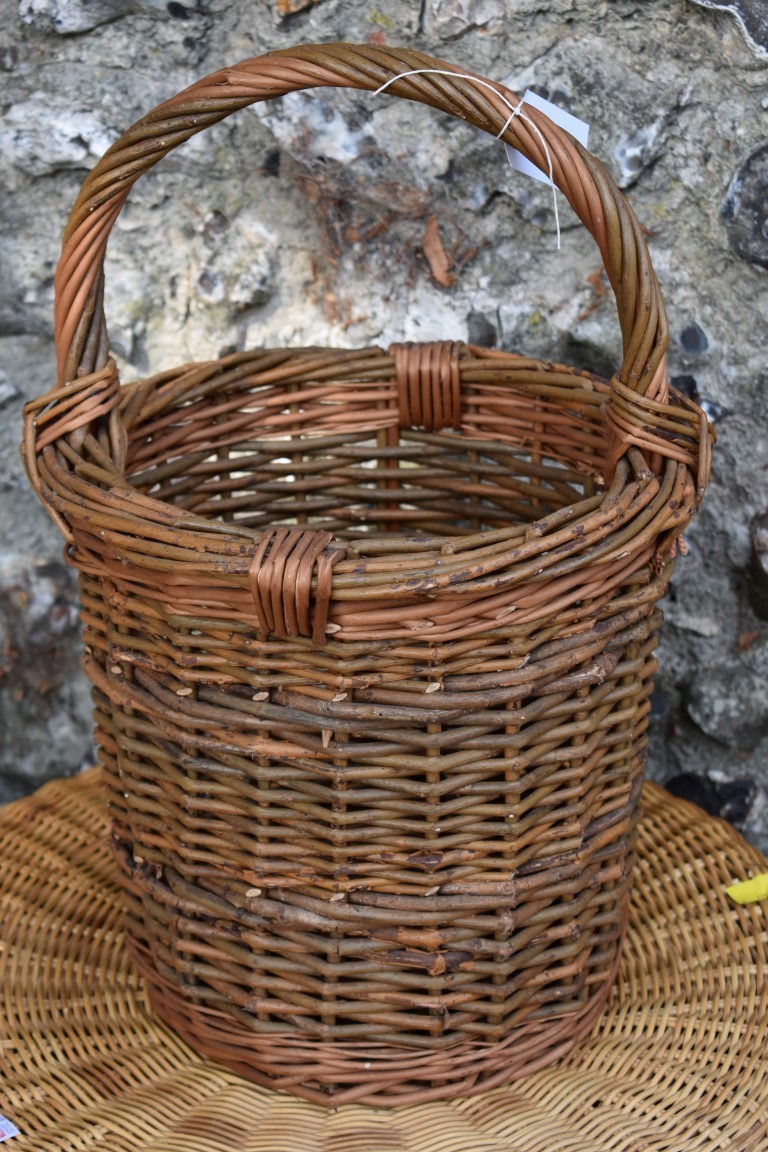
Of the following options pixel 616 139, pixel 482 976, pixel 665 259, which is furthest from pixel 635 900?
pixel 616 139

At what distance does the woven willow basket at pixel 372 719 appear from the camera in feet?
2.61

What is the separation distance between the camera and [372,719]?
800 millimetres

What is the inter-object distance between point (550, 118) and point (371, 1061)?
74 cm

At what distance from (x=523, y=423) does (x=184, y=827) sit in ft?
1.72

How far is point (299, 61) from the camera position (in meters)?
0.89

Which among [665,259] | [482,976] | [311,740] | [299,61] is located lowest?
[482,976]

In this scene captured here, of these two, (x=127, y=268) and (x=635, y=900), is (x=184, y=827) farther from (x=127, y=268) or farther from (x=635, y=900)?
(x=127, y=268)

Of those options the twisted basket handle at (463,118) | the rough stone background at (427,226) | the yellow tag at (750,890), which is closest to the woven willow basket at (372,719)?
the twisted basket handle at (463,118)

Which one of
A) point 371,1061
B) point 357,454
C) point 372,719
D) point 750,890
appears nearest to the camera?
point 372,719

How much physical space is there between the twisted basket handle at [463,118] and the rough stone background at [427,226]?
0.96ft

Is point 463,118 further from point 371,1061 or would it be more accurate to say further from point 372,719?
point 371,1061

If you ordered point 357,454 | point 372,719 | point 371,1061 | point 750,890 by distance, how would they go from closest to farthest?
point 372,719
point 371,1061
point 750,890
point 357,454

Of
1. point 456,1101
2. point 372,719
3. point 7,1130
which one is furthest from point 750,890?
point 7,1130

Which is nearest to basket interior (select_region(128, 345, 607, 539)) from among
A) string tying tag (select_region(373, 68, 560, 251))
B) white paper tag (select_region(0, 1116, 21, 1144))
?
string tying tag (select_region(373, 68, 560, 251))
